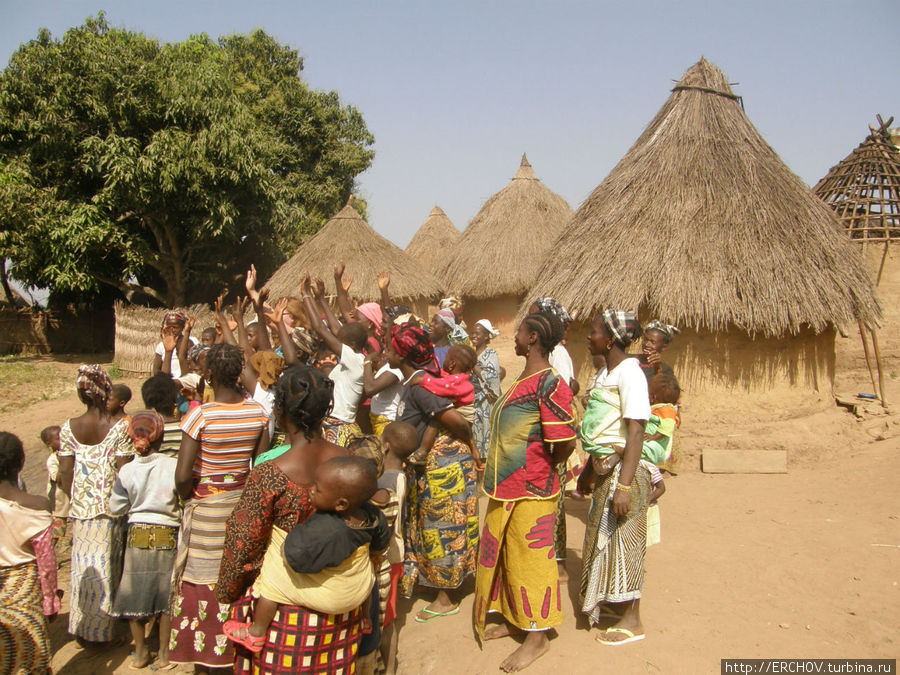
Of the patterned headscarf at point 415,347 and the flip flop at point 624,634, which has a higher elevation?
the patterned headscarf at point 415,347

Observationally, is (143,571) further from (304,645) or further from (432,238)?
(432,238)

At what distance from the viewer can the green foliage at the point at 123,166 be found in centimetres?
1431

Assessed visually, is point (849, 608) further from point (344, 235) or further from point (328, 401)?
point (344, 235)

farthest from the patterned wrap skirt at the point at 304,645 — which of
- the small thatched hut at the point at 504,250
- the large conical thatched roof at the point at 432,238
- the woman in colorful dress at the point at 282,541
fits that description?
the large conical thatched roof at the point at 432,238

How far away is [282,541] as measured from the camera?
7.79 feet

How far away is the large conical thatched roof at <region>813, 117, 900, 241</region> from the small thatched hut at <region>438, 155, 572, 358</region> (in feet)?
21.0

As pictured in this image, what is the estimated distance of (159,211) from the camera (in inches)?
603

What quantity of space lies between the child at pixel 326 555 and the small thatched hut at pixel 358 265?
40.3 ft

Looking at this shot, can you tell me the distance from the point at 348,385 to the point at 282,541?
74.2 inches

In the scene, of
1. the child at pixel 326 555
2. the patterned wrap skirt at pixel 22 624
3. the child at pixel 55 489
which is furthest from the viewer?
the child at pixel 55 489

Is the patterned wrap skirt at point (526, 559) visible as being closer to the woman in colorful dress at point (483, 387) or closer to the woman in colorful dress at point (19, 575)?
the woman in colorful dress at point (19, 575)

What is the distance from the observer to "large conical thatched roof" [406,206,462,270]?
939 inches

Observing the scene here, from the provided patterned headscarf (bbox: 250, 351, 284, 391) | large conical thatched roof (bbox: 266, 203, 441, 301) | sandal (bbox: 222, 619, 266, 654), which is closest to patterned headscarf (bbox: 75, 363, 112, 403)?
patterned headscarf (bbox: 250, 351, 284, 391)

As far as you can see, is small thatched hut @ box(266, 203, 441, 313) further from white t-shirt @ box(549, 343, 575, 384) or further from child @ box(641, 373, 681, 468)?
child @ box(641, 373, 681, 468)
